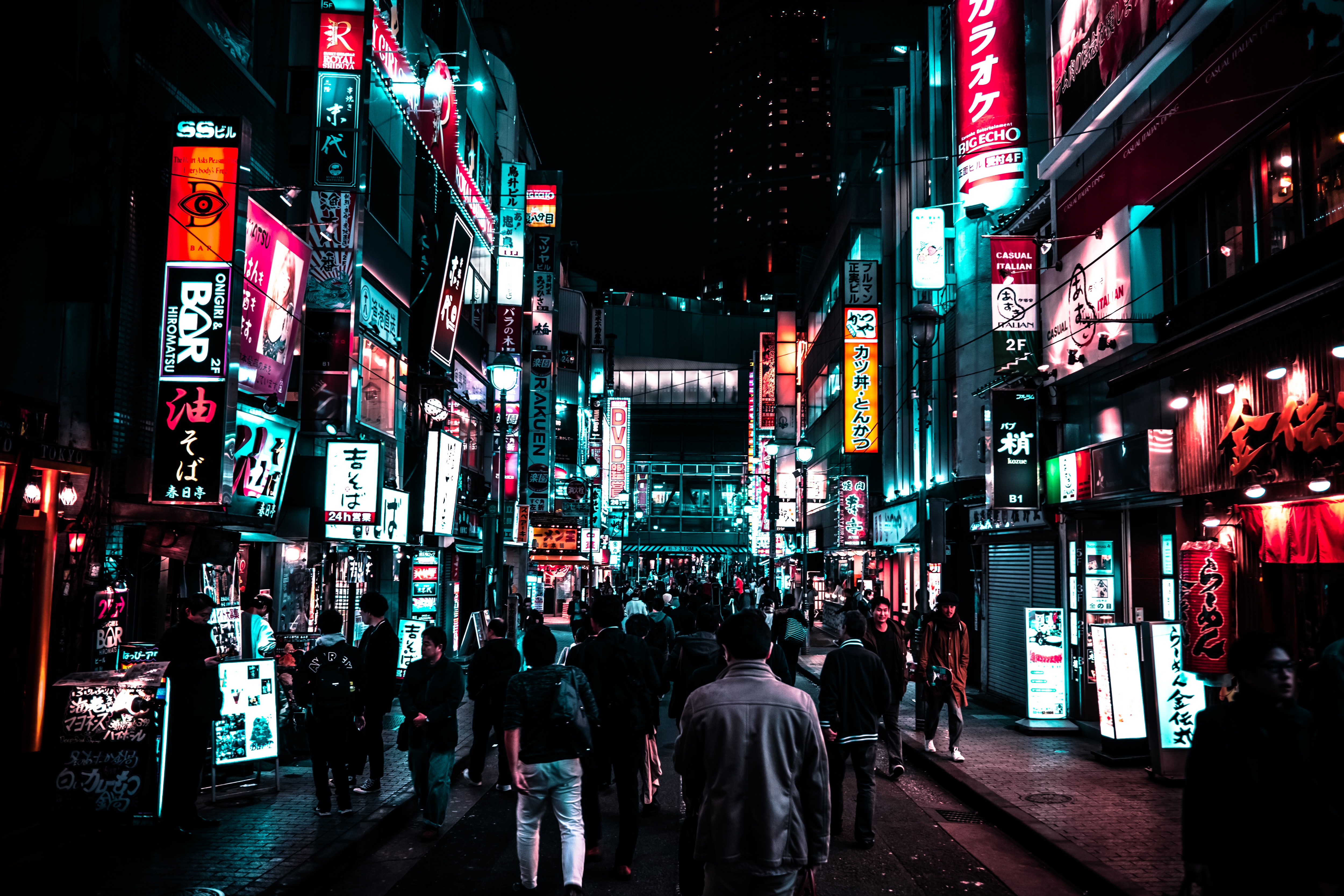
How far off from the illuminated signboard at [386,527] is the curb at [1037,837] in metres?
9.67

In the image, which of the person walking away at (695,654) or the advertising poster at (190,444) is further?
the advertising poster at (190,444)

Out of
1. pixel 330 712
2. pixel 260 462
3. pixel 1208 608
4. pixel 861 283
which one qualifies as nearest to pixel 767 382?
pixel 861 283

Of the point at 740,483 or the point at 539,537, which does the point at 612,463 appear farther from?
the point at 539,537

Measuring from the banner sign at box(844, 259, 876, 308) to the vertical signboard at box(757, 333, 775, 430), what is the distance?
24448mm

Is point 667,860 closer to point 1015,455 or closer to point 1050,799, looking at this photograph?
point 1050,799

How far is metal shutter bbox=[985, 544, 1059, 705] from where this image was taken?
56.2 ft

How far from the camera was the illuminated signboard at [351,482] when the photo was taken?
16219 millimetres

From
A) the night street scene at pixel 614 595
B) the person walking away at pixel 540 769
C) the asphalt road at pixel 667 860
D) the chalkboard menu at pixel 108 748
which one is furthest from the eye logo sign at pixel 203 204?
the person walking away at pixel 540 769

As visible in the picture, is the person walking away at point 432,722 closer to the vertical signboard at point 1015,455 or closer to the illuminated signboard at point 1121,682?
the illuminated signboard at point 1121,682

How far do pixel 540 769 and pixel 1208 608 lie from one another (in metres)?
7.76

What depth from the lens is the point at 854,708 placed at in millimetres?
8594

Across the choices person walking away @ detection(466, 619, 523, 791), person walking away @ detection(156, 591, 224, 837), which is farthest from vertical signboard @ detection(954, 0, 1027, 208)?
person walking away @ detection(156, 591, 224, 837)

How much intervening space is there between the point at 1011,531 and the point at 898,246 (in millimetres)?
14268

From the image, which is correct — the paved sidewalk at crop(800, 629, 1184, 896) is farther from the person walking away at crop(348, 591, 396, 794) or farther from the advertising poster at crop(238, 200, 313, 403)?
Answer: the advertising poster at crop(238, 200, 313, 403)
